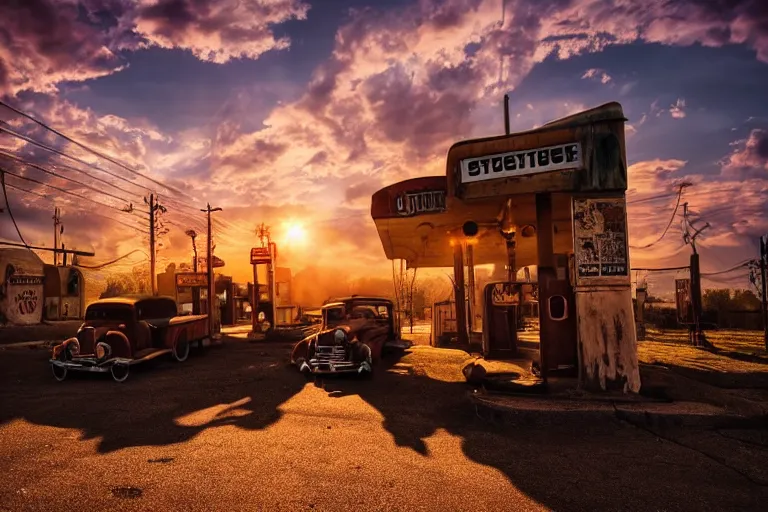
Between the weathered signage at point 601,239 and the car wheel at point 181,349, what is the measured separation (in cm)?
1086

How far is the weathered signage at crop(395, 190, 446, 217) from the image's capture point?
10.7 m

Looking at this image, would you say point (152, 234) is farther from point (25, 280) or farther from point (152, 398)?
point (152, 398)

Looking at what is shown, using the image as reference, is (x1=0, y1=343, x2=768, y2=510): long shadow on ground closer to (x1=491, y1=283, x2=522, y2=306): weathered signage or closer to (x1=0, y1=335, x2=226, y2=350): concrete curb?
(x1=491, y1=283, x2=522, y2=306): weathered signage

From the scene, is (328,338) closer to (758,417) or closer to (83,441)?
(83,441)

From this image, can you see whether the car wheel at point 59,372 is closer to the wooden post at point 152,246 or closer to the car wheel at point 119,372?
the car wheel at point 119,372

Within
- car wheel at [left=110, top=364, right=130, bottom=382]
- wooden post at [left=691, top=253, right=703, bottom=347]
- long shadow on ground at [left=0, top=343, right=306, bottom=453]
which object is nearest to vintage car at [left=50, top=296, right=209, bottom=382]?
car wheel at [left=110, top=364, right=130, bottom=382]

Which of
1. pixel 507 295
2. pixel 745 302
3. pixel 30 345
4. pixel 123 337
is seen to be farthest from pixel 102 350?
pixel 745 302

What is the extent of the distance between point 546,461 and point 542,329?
3168 mm

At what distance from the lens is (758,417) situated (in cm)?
550

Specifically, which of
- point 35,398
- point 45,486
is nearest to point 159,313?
point 35,398

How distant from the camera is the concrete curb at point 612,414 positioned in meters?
5.52

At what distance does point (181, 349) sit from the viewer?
12961 mm

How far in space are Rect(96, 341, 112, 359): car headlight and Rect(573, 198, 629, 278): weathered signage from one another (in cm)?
1001

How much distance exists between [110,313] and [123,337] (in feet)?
3.93
